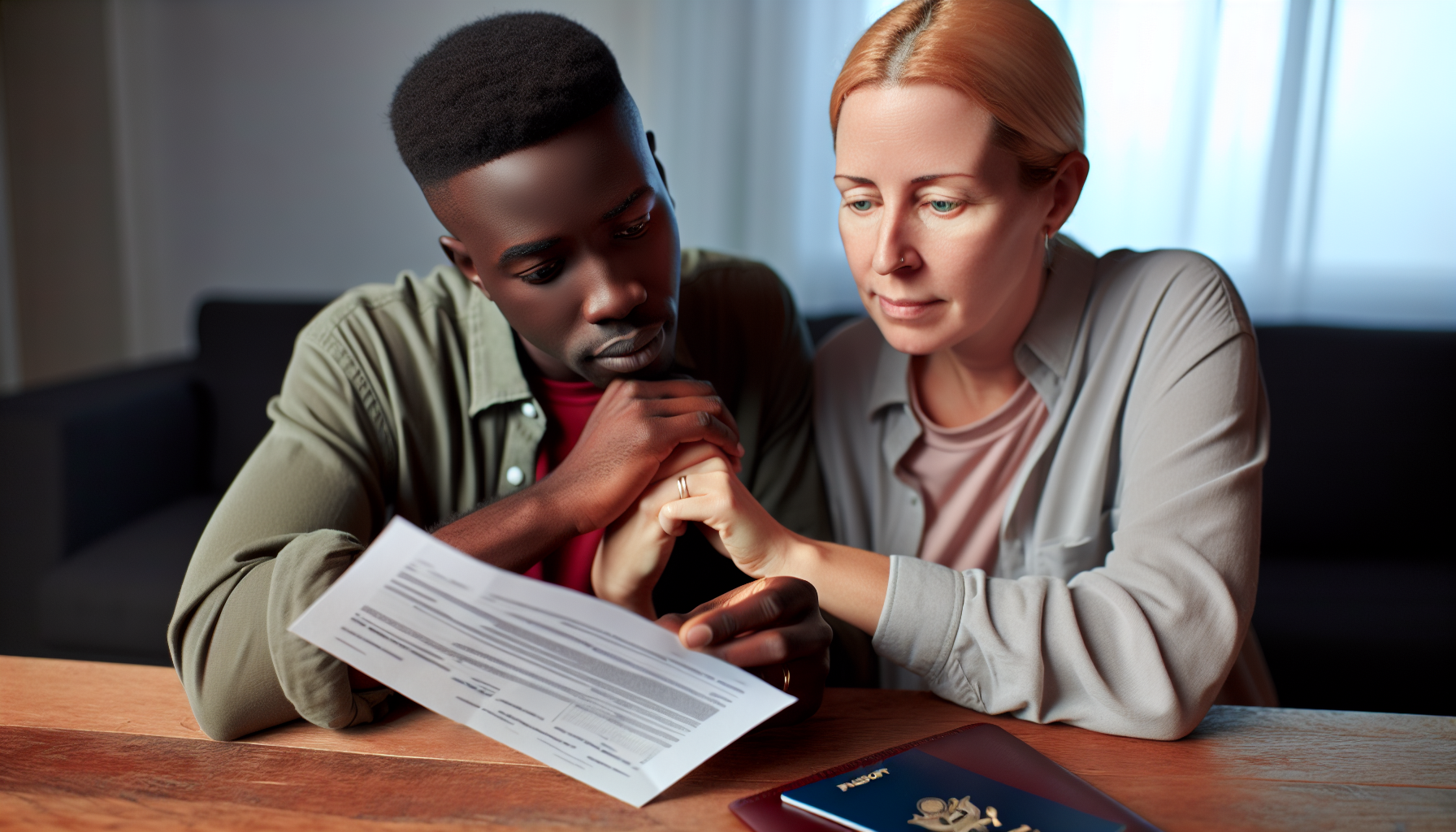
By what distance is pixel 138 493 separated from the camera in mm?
2262

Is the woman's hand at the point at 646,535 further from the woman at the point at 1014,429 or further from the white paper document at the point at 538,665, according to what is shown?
the white paper document at the point at 538,665

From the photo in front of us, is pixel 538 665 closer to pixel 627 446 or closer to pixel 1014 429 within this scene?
pixel 627 446

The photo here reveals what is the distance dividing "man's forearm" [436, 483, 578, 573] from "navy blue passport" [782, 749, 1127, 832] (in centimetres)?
36

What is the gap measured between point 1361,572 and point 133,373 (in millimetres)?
3024

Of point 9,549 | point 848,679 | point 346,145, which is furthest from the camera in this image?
point 346,145

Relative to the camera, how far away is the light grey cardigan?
82 centimetres

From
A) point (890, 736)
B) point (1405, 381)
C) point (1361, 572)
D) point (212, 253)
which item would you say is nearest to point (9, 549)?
point (212, 253)

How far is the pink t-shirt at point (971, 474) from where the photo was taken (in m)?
1.20

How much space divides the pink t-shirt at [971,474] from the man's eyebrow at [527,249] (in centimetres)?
52

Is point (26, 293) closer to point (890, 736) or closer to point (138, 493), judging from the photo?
point (138, 493)

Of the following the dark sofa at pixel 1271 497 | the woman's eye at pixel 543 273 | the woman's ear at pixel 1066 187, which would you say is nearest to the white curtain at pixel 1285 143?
the dark sofa at pixel 1271 497

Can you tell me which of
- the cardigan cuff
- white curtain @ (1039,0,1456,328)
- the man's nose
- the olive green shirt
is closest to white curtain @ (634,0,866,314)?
white curtain @ (1039,0,1456,328)

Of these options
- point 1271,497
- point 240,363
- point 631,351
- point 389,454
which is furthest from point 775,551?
point 240,363

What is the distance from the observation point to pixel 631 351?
1.00 meters
